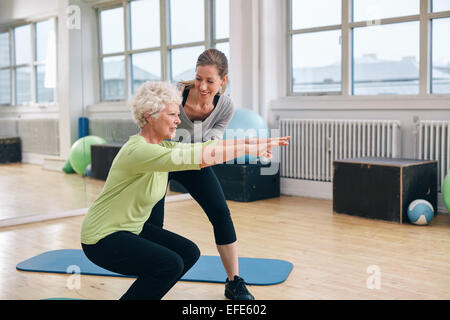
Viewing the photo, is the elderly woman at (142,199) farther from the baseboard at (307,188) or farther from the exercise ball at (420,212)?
the baseboard at (307,188)

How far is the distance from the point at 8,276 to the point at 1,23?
198cm

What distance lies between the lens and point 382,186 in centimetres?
397

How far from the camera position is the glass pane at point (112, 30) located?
4.44m

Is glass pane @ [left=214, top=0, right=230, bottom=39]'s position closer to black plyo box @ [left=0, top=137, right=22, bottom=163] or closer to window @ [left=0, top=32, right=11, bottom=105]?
window @ [left=0, top=32, right=11, bottom=105]

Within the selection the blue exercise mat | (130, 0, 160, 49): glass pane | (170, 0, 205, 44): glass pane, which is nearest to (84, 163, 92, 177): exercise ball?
(130, 0, 160, 49): glass pane

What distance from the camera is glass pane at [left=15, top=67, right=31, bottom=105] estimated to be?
157 inches

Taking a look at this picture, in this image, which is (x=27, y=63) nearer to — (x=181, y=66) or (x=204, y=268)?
(x=181, y=66)

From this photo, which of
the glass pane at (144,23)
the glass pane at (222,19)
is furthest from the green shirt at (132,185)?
the glass pane at (222,19)

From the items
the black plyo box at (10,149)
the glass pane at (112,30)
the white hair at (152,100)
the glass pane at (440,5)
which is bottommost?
the black plyo box at (10,149)

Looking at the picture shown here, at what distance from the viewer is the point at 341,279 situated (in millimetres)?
2682

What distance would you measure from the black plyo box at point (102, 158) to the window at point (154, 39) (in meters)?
0.40

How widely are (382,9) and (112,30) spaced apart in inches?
92.7

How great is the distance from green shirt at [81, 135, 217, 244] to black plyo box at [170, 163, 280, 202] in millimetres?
3034
